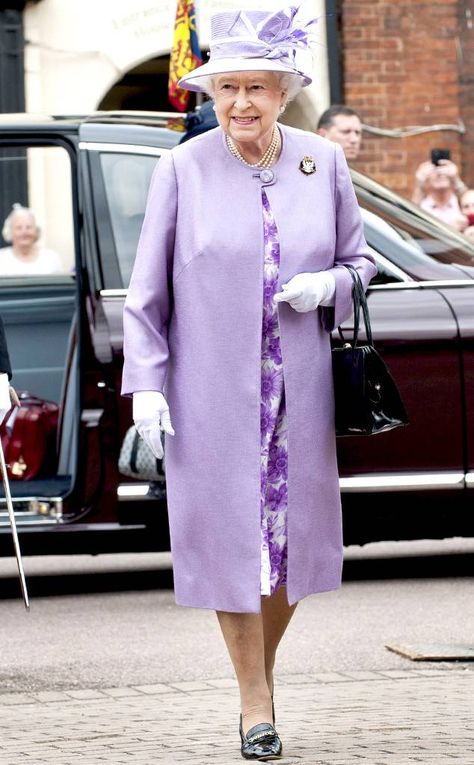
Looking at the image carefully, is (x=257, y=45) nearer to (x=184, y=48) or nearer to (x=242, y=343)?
(x=242, y=343)

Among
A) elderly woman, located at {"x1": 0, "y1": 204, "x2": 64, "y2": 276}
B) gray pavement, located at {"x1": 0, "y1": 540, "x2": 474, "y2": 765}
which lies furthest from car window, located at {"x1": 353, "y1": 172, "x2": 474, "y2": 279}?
elderly woman, located at {"x1": 0, "y1": 204, "x2": 64, "y2": 276}

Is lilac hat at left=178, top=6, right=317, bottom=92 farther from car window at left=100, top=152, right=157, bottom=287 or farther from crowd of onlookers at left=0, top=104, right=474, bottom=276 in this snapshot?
crowd of onlookers at left=0, top=104, right=474, bottom=276

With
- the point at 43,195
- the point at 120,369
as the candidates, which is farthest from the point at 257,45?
the point at 43,195

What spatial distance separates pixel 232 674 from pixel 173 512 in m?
1.50

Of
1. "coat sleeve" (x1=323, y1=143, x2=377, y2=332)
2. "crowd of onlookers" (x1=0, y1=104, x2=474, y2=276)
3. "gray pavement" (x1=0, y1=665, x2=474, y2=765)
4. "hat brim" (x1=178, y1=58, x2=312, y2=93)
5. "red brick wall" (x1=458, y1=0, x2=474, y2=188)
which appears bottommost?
"gray pavement" (x1=0, y1=665, x2=474, y2=765)

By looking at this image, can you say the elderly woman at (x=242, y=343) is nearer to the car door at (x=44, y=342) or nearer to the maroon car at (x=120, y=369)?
the maroon car at (x=120, y=369)

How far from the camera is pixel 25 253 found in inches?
421

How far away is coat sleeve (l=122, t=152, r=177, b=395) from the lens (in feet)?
16.9

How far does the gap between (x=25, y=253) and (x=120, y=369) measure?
8.56ft

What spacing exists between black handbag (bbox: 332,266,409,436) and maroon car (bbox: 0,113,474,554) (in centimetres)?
284

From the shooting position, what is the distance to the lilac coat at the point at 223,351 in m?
5.17

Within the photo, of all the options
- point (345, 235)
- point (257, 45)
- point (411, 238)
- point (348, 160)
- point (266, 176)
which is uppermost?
point (348, 160)

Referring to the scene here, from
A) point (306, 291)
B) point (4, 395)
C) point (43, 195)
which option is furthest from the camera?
point (43, 195)

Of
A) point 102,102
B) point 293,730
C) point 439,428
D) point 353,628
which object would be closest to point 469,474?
point 439,428
